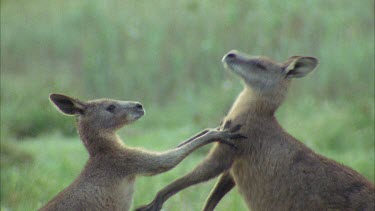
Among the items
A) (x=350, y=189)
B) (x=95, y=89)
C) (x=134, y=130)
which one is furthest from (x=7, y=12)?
(x=350, y=189)

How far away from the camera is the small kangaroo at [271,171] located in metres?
7.74

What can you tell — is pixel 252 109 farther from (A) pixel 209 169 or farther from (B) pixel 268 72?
(A) pixel 209 169

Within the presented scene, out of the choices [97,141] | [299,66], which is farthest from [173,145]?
[97,141]

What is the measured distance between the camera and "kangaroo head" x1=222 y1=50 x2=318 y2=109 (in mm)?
8391

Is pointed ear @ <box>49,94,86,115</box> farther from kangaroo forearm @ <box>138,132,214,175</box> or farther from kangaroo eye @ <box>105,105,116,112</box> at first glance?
kangaroo forearm @ <box>138,132,214,175</box>

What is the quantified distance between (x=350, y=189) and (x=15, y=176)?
12.9 feet

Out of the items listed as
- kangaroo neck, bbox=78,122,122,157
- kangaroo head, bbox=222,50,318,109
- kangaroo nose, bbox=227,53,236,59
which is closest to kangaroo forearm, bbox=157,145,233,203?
kangaroo neck, bbox=78,122,122,157

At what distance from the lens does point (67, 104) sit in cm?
774

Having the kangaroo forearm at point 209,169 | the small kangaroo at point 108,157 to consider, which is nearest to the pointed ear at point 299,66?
the small kangaroo at point 108,157

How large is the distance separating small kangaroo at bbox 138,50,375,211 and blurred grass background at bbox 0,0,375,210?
3.34 m

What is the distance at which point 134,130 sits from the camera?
14.4 meters

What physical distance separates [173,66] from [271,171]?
8268 millimetres

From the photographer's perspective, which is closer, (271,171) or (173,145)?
(271,171)

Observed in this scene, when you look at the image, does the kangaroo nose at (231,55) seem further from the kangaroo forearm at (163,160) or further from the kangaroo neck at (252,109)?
the kangaroo forearm at (163,160)
